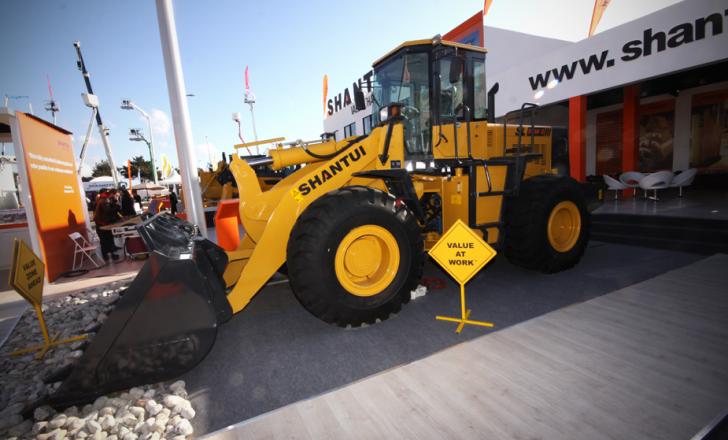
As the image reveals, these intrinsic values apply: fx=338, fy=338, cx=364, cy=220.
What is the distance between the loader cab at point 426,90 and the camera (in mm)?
3900

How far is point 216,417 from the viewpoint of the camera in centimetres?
207

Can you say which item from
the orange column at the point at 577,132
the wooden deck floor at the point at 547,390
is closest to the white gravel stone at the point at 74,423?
the wooden deck floor at the point at 547,390

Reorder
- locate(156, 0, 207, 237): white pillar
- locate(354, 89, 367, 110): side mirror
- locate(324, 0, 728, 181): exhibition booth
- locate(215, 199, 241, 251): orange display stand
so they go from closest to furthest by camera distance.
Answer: locate(354, 89, 367, 110): side mirror, locate(156, 0, 207, 237): white pillar, locate(215, 199, 241, 251): orange display stand, locate(324, 0, 728, 181): exhibition booth

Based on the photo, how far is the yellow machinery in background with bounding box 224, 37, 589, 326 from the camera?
9.38 ft

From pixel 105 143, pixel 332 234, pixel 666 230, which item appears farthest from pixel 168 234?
pixel 105 143

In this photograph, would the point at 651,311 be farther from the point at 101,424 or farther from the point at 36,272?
the point at 36,272

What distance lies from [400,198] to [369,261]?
78 cm

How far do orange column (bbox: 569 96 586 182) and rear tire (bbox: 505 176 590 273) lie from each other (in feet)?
18.5

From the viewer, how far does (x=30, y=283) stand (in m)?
3.36

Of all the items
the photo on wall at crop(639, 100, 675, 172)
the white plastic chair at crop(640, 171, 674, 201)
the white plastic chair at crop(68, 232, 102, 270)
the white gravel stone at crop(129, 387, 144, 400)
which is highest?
the photo on wall at crop(639, 100, 675, 172)

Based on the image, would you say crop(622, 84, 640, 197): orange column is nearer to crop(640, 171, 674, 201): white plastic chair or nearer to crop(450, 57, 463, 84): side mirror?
crop(640, 171, 674, 201): white plastic chair

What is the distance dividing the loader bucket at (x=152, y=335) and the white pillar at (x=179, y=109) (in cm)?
278

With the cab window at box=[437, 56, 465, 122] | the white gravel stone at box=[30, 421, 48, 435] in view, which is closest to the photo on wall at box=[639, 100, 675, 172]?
the cab window at box=[437, 56, 465, 122]

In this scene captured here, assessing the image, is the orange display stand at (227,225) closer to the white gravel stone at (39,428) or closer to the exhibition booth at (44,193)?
the exhibition booth at (44,193)
